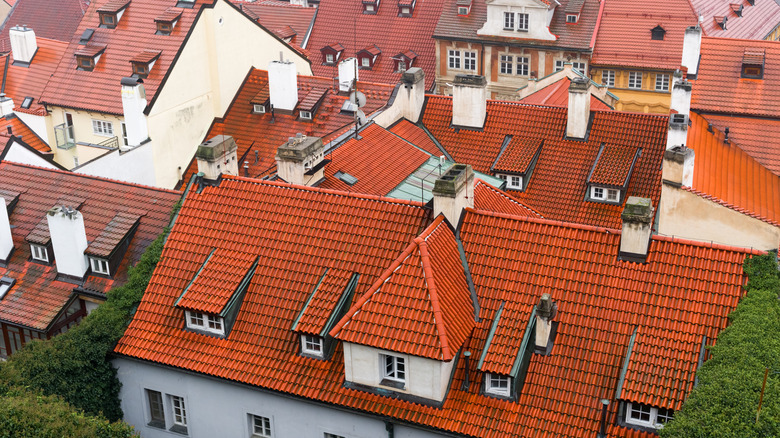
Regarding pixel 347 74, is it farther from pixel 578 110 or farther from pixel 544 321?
pixel 544 321

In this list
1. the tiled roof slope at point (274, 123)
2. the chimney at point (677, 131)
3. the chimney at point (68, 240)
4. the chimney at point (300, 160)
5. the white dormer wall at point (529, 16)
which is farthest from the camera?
the white dormer wall at point (529, 16)

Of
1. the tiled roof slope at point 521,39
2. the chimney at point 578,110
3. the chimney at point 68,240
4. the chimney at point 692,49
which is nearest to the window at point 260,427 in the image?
the chimney at point 68,240

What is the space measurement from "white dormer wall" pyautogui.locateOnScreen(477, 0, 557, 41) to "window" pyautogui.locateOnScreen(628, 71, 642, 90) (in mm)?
5942

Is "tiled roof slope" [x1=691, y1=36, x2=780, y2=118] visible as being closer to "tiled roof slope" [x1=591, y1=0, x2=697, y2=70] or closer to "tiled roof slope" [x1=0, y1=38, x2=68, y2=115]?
"tiled roof slope" [x1=591, y1=0, x2=697, y2=70]

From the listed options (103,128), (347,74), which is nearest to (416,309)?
(347,74)

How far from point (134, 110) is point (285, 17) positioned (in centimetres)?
3260

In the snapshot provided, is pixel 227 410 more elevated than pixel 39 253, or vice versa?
pixel 39 253

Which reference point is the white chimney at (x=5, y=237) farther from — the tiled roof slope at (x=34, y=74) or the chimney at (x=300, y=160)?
the tiled roof slope at (x=34, y=74)

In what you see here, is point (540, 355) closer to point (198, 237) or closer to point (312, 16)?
point (198, 237)

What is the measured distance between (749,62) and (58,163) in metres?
34.9

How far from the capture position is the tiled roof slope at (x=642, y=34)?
217 feet

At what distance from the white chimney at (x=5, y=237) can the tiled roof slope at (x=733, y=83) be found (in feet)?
98.3

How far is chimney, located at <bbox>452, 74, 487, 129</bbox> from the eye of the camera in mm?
45750

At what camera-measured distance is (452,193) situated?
30172 mm
